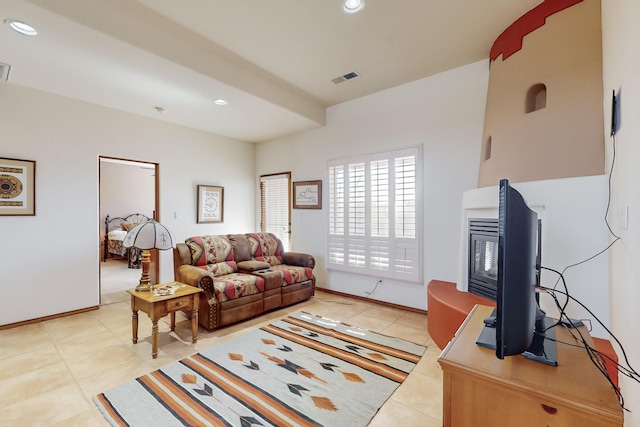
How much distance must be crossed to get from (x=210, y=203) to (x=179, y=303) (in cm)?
263

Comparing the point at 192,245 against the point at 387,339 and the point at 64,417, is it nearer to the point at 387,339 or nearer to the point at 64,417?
the point at 64,417

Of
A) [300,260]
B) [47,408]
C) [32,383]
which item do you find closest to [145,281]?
[32,383]

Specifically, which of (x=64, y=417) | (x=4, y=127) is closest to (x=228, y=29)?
(x=4, y=127)

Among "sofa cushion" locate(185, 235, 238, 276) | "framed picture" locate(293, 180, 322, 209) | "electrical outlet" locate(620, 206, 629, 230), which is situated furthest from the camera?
"framed picture" locate(293, 180, 322, 209)

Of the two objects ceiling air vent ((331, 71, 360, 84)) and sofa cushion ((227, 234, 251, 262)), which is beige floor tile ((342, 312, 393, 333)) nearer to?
sofa cushion ((227, 234, 251, 262))

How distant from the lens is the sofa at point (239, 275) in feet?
10.4

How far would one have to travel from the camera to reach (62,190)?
11.6ft

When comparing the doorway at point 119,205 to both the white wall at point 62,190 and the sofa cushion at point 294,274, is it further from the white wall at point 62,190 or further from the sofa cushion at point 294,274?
the sofa cushion at point 294,274

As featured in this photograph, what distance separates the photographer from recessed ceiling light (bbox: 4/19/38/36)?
214cm

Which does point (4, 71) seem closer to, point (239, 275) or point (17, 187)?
point (17, 187)

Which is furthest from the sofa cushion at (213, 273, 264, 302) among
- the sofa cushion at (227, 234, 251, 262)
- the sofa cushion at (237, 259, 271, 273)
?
the sofa cushion at (227, 234, 251, 262)

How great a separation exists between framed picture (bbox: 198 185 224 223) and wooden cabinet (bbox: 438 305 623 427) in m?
4.58

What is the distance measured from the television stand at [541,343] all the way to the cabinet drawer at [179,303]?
8.19 feet

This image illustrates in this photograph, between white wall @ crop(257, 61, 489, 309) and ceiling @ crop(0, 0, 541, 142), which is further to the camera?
white wall @ crop(257, 61, 489, 309)
